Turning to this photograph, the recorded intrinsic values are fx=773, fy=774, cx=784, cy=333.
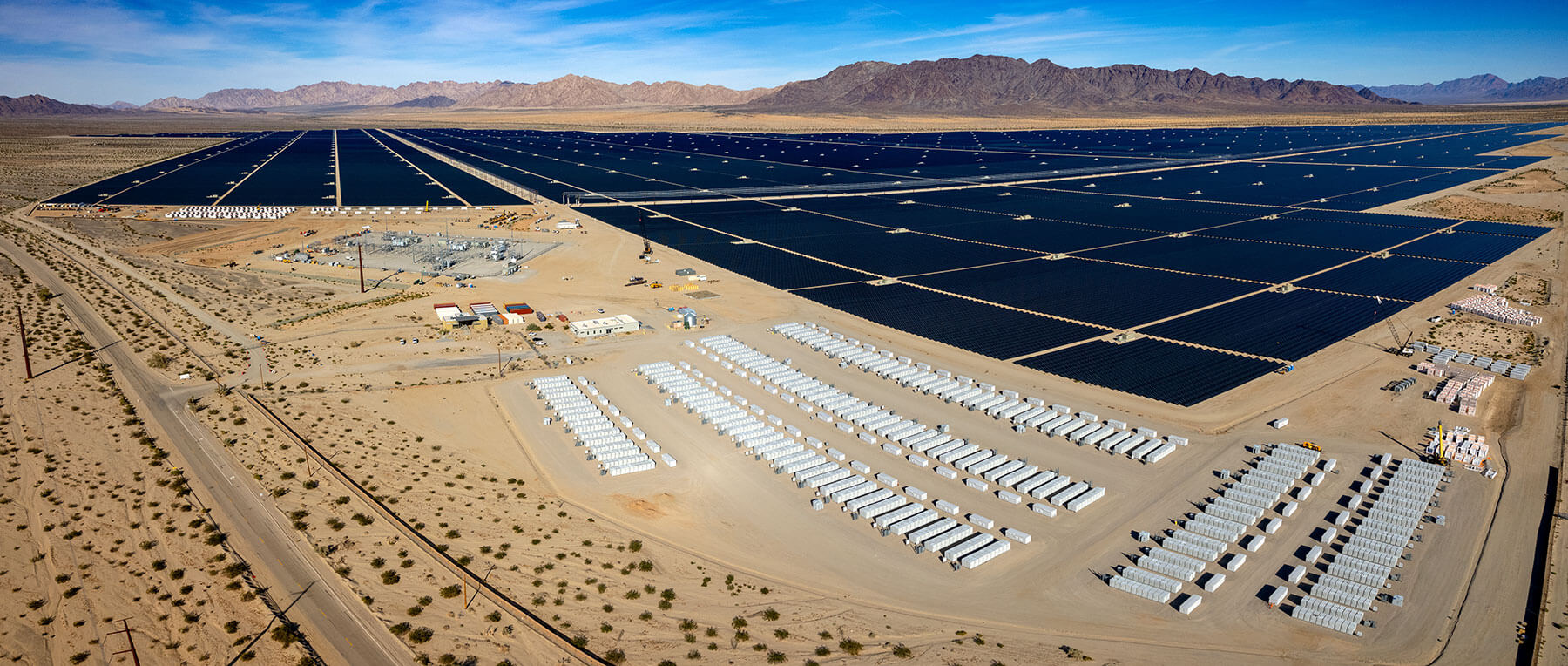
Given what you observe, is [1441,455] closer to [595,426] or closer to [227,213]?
[595,426]

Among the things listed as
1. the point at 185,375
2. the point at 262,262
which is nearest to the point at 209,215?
the point at 262,262

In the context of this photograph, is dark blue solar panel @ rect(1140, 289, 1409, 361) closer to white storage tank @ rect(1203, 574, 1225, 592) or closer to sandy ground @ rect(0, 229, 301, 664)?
white storage tank @ rect(1203, 574, 1225, 592)

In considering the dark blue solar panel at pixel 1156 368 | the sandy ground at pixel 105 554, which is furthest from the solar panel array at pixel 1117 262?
the sandy ground at pixel 105 554

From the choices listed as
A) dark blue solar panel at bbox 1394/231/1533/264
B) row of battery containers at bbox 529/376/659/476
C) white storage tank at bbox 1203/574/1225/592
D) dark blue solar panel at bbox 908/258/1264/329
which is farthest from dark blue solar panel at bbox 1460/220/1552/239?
row of battery containers at bbox 529/376/659/476

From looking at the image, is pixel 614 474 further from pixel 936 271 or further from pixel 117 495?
pixel 936 271

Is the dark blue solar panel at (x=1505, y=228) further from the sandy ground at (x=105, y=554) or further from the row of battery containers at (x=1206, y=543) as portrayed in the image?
the sandy ground at (x=105, y=554)
